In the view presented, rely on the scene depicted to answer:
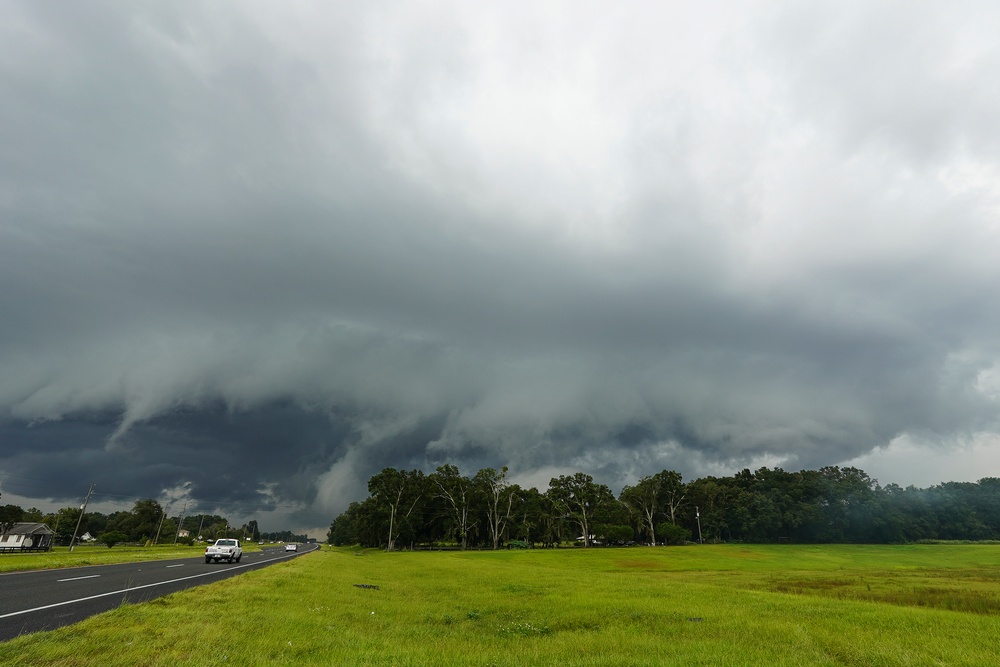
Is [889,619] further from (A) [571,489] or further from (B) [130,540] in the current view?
(B) [130,540]

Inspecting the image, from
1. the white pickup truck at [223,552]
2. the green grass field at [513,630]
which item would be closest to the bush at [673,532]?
the green grass field at [513,630]

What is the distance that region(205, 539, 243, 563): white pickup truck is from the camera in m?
48.8

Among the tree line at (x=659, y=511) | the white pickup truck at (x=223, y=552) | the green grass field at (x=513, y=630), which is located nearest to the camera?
the green grass field at (x=513, y=630)

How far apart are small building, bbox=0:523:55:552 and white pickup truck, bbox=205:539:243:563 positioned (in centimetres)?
9297

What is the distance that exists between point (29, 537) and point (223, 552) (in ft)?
354

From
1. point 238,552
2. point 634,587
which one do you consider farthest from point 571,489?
point 634,587

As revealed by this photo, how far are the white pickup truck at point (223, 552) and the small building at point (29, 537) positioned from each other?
305 ft

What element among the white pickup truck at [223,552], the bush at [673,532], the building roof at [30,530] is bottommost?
the bush at [673,532]

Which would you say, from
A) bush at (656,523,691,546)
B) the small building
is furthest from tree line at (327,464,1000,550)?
the small building

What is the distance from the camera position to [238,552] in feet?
174

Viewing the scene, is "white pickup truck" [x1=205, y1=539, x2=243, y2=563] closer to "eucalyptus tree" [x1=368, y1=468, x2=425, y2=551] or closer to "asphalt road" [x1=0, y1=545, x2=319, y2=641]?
"asphalt road" [x1=0, y1=545, x2=319, y2=641]

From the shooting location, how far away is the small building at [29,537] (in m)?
109

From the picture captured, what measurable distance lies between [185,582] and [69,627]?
668 inches

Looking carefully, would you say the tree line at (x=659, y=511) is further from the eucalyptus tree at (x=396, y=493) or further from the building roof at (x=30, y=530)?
the building roof at (x=30, y=530)
